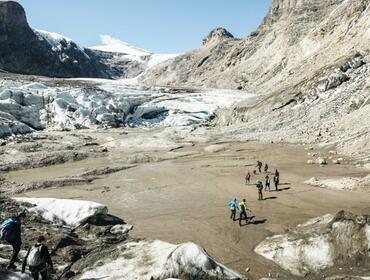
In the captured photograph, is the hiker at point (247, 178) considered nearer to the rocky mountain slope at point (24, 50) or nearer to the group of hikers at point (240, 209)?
the group of hikers at point (240, 209)

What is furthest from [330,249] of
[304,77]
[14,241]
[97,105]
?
[97,105]

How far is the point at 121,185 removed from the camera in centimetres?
3388

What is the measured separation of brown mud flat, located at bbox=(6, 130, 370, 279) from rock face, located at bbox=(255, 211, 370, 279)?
66 centimetres

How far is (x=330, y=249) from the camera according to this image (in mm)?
15570

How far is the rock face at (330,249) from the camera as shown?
15.1 meters

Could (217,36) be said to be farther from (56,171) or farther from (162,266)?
(162,266)

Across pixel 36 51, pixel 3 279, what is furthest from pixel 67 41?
pixel 3 279

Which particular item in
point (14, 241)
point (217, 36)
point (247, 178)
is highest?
point (217, 36)

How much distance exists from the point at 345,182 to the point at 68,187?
20765 mm

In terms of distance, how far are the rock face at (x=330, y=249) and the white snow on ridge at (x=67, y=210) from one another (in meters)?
8.57

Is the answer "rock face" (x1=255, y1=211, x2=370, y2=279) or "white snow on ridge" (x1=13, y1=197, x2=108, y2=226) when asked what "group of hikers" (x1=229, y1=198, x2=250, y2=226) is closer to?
"rock face" (x1=255, y1=211, x2=370, y2=279)

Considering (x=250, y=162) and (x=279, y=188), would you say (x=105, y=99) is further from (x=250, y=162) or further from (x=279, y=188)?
(x=279, y=188)

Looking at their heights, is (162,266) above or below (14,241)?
below

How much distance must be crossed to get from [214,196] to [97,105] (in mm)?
54242
